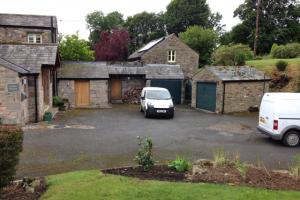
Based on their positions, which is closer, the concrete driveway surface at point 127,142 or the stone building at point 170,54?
the concrete driveway surface at point 127,142

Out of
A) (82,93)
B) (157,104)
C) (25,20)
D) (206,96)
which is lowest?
(157,104)

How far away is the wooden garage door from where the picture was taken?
26.4 m

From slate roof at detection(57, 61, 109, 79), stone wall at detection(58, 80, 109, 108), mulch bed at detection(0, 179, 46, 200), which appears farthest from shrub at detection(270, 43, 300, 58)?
mulch bed at detection(0, 179, 46, 200)

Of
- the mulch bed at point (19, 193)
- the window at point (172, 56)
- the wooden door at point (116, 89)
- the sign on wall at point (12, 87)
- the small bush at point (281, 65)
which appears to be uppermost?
the window at point (172, 56)

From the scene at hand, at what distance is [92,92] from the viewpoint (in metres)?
26.5

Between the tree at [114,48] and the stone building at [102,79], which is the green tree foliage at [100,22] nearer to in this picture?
the tree at [114,48]

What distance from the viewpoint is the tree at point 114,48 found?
48.4 metres

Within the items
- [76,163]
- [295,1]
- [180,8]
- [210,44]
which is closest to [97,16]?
[180,8]

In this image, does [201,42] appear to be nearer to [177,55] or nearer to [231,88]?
[177,55]

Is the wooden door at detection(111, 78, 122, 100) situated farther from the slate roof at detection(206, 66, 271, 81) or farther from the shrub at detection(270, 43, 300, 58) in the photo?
the shrub at detection(270, 43, 300, 58)

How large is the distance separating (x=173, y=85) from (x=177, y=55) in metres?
6.54

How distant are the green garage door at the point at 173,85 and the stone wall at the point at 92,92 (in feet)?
17.7

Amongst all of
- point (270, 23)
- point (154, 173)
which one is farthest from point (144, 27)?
point (154, 173)

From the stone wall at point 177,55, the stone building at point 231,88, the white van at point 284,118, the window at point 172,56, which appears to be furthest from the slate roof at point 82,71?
the white van at point 284,118
